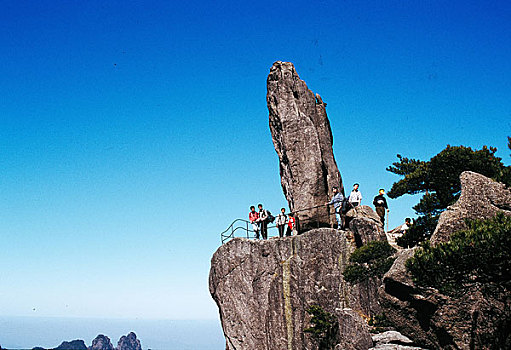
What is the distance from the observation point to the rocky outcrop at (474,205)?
860 inches

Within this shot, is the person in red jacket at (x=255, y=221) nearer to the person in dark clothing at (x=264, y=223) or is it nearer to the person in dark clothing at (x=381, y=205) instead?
the person in dark clothing at (x=264, y=223)

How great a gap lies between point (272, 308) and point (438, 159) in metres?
16.4

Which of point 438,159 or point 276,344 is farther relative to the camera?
point 438,159

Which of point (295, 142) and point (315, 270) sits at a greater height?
point (295, 142)

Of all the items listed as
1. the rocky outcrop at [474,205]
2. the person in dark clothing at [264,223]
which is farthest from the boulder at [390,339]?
the person in dark clothing at [264,223]

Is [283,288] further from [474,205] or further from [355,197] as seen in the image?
[474,205]

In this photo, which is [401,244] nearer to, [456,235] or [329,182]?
[329,182]

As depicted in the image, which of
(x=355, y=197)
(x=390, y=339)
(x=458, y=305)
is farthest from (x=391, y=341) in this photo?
(x=355, y=197)

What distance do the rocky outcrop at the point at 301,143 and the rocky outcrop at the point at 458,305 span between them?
14141 millimetres

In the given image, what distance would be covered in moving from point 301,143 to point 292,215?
18.9ft

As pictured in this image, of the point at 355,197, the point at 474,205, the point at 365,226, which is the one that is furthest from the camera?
the point at 355,197

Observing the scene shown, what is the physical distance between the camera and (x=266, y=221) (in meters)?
37.5

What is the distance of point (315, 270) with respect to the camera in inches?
1320

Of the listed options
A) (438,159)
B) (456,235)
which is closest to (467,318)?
(456,235)
